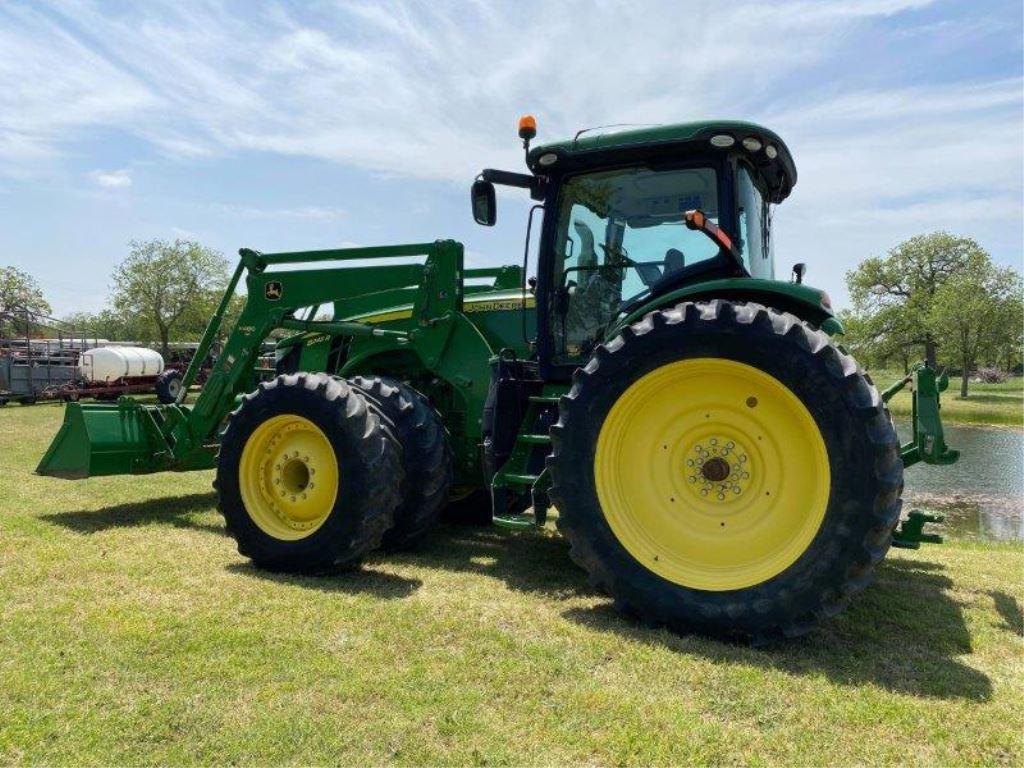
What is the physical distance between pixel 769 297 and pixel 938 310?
43617 mm

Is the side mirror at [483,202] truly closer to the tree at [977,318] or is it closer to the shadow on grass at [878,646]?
the shadow on grass at [878,646]

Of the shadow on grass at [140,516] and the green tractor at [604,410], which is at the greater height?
the green tractor at [604,410]

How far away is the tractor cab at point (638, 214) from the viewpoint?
4.62 meters

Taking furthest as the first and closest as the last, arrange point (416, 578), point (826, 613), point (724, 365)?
point (416, 578) < point (724, 365) < point (826, 613)

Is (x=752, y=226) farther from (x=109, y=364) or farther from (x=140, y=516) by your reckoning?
(x=109, y=364)

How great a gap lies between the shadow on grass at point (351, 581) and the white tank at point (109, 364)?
25953 mm

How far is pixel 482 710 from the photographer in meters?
3.07

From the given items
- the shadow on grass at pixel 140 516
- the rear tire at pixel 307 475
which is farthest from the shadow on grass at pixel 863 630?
the shadow on grass at pixel 140 516

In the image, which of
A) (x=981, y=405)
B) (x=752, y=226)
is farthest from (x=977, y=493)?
(x=981, y=405)

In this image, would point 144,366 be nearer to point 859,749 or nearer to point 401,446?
point 401,446

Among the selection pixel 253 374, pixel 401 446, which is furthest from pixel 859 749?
pixel 253 374

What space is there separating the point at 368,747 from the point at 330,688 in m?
0.50

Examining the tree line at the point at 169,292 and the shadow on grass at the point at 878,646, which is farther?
the tree line at the point at 169,292

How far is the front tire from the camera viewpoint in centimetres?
360
